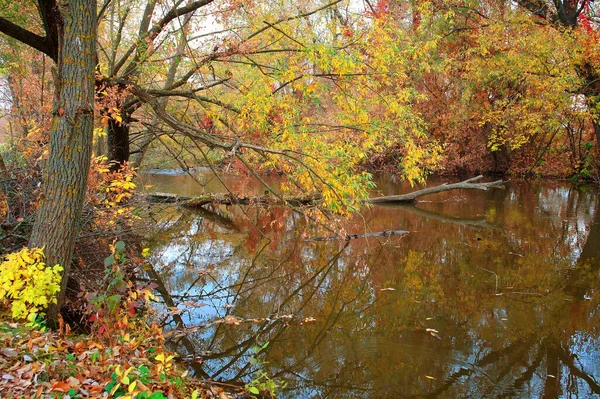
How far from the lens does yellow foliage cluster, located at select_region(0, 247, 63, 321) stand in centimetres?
413

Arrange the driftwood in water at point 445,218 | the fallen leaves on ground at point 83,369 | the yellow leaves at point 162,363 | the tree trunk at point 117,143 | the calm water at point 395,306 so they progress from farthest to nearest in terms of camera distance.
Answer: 1. the driftwood in water at point 445,218
2. the tree trunk at point 117,143
3. the calm water at point 395,306
4. the yellow leaves at point 162,363
5. the fallen leaves on ground at point 83,369

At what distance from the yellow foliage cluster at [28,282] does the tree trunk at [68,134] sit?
0.20 m

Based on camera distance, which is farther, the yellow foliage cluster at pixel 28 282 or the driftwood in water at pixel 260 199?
the driftwood in water at pixel 260 199

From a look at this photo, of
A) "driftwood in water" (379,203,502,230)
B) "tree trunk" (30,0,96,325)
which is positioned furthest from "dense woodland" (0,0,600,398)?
"driftwood in water" (379,203,502,230)

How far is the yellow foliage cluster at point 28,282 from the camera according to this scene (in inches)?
163

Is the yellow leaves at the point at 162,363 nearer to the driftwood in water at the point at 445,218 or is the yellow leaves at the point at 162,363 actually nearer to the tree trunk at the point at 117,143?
the tree trunk at the point at 117,143

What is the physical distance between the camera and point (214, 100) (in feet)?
26.7

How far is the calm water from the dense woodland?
1287mm

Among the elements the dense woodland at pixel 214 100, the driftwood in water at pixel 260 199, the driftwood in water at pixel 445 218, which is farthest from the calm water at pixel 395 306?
the dense woodland at pixel 214 100

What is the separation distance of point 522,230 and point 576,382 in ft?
26.1

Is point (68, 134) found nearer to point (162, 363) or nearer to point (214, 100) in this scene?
point (162, 363)

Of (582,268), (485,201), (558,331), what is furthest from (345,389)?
(485,201)

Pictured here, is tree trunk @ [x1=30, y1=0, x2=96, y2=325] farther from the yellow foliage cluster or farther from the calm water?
the calm water

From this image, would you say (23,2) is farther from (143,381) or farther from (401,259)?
(401,259)
